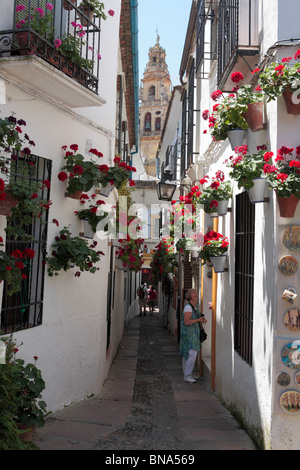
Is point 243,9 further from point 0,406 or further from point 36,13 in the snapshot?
point 0,406

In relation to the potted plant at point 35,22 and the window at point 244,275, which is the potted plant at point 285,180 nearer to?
the window at point 244,275

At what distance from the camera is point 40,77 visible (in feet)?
17.3

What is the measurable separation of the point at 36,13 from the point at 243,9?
234 cm

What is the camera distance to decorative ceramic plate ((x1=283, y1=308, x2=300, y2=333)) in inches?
175

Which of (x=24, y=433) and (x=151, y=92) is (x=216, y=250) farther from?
(x=151, y=92)

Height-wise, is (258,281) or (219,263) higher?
(219,263)

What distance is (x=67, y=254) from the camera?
19.6ft

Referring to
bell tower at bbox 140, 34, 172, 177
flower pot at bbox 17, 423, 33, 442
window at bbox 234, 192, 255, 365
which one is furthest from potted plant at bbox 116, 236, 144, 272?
bell tower at bbox 140, 34, 172, 177

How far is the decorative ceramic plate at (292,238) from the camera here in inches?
175

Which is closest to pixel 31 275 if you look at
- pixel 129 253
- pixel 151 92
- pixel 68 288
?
pixel 68 288

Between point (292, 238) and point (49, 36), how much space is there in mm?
3491

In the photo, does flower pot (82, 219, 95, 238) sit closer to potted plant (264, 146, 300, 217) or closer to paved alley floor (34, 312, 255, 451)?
paved alley floor (34, 312, 255, 451)

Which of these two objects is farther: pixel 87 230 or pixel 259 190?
pixel 87 230

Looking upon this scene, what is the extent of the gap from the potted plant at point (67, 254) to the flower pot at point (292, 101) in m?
2.97
